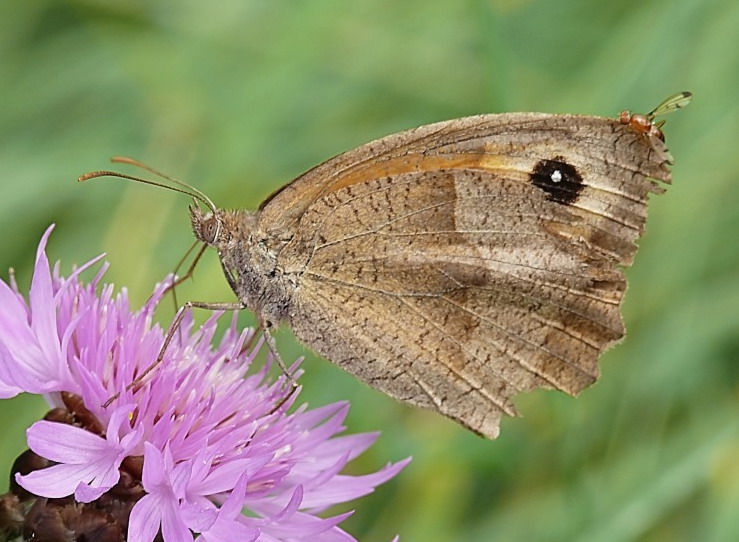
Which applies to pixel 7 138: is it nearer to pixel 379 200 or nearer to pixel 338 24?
pixel 338 24

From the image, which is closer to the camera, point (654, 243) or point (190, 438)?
point (190, 438)

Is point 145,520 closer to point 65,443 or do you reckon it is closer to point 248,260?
point 65,443

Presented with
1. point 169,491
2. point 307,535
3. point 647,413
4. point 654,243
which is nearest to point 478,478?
point 647,413

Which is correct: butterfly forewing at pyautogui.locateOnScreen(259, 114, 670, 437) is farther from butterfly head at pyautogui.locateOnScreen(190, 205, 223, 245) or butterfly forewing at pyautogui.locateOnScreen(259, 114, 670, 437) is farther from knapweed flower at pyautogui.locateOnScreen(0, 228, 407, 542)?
knapweed flower at pyautogui.locateOnScreen(0, 228, 407, 542)

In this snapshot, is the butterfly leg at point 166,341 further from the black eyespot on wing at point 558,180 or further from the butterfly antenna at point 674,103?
the butterfly antenna at point 674,103

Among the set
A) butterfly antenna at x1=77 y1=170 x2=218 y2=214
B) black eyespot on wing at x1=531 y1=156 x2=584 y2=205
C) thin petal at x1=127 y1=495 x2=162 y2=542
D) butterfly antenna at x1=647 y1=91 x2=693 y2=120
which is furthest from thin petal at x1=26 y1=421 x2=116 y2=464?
butterfly antenna at x1=647 y1=91 x2=693 y2=120

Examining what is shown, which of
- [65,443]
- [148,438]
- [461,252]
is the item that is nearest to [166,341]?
[148,438]
